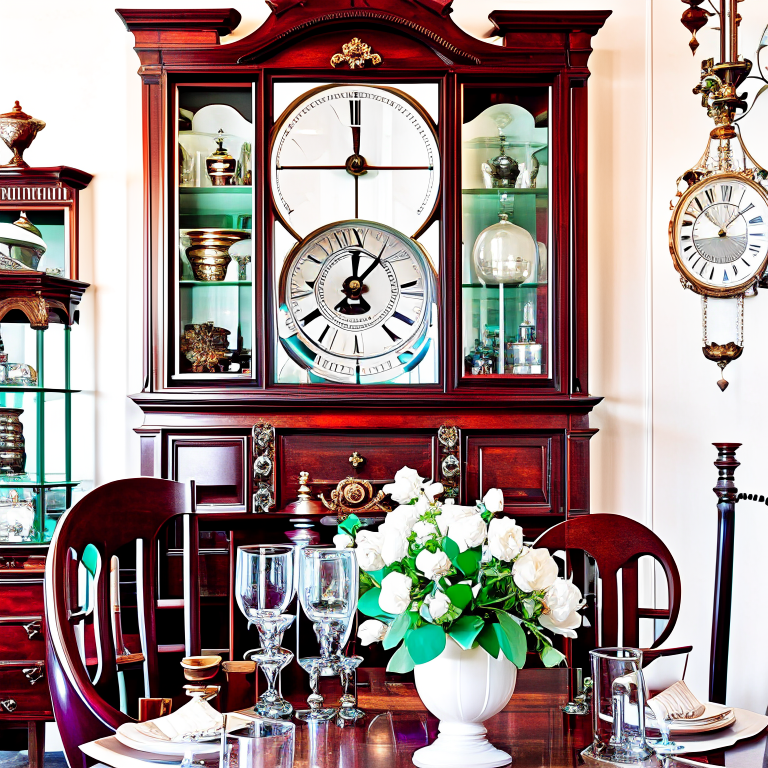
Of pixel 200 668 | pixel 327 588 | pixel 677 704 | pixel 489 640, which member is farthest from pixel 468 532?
pixel 200 668

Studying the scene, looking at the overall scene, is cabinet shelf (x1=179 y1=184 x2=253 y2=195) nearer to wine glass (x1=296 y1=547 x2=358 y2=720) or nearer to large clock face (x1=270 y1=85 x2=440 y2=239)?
large clock face (x1=270 y1=85 x2=440 y2=239)

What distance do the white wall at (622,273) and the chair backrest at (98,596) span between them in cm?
118

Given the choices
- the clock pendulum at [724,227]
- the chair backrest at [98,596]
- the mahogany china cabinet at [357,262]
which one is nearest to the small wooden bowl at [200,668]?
the chair backrest at [98,596]

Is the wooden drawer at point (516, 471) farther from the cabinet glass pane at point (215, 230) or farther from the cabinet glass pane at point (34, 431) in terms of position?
the cabinet glass pane at point (34, 431)

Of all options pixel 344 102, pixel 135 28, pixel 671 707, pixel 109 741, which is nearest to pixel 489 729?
pixel 671 707

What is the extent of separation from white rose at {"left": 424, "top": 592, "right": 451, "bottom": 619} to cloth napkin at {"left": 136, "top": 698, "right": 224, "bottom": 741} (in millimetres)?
387

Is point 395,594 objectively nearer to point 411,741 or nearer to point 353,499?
point 411,741

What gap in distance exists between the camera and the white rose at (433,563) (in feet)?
3.97

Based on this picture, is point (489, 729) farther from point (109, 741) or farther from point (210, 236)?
point (210, 236)

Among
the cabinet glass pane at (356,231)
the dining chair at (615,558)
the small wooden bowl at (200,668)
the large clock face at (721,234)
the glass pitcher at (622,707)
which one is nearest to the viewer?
the glass pitcher at (622,707)

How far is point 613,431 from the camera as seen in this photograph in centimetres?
315

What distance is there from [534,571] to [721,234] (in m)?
2.14

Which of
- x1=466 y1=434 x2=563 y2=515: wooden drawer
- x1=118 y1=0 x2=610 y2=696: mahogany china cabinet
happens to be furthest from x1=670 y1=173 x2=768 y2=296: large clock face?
x1=466 y1=434 x2=563 y2=515: wooden drawer

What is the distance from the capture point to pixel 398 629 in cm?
125
